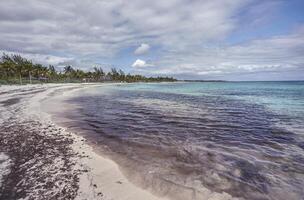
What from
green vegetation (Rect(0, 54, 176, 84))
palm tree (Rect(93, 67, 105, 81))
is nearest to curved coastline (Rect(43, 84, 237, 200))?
green vegetation (Rect(0, 54, 176, 84))

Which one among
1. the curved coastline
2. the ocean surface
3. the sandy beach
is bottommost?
the ocean surface

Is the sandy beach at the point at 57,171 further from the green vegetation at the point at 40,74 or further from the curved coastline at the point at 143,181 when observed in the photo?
the green vegetation at the point at 40,74

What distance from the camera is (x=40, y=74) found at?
104 meters

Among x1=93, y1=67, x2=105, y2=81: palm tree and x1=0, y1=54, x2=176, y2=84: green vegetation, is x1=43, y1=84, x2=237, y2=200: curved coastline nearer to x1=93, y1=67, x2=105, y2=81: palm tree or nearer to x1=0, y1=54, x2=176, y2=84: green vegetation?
x1=0, y1=54, x2=176, y2=84: green vegetation

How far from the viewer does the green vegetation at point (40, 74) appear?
79.2 metres

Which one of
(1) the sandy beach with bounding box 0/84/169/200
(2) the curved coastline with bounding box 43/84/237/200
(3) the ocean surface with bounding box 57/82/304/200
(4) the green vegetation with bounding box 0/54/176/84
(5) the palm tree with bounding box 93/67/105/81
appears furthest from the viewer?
(5) the palm tree with bounding box 93/67/105/81

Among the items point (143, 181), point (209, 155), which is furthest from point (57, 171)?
point (209, 155)

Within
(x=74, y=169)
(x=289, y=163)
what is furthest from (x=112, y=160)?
(x=289, y=163)

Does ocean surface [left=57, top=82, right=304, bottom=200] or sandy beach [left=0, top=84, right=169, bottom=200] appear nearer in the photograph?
sandy beach [left=0, top=84, right=169, bottom=200]

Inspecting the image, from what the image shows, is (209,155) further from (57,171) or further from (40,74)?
(40,74)

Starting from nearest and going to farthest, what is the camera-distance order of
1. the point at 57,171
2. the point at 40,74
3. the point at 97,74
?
the point at 57,171
the point at 40,74
the point at 97,74

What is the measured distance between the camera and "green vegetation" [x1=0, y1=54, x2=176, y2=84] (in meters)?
79.2

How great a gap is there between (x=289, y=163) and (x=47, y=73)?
115 meters

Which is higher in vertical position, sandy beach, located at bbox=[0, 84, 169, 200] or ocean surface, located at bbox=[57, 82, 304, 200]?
sandy beach, located at bbox=[0, 84, 169, 200]
